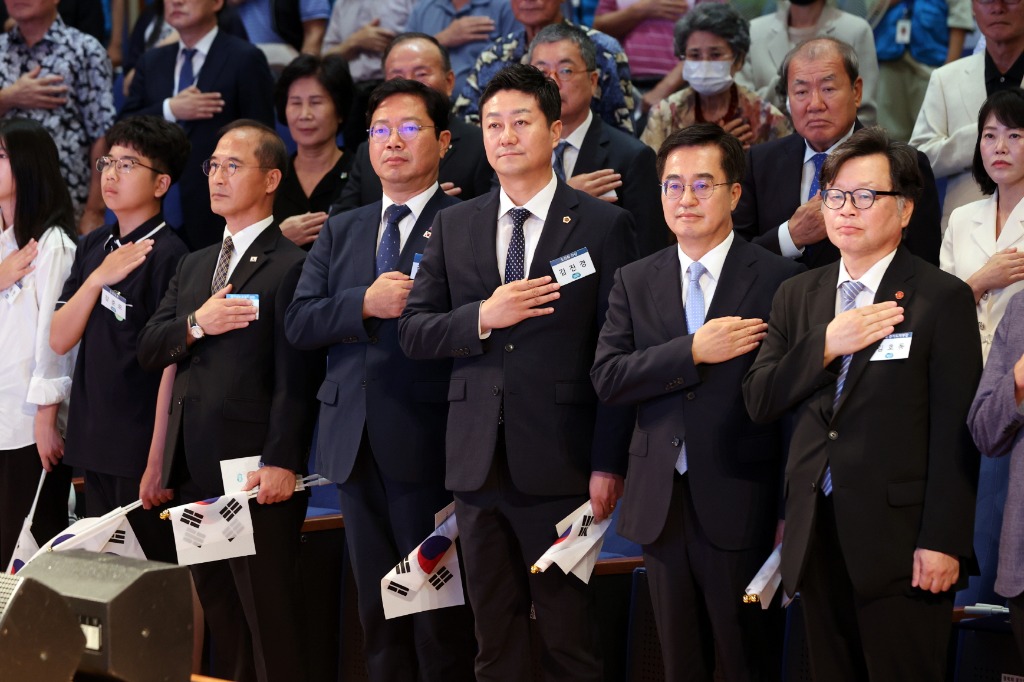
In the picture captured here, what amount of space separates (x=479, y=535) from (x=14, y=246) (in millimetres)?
2478

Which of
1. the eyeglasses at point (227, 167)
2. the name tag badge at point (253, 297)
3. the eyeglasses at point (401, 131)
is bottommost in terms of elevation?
the name tag badge at point (253, 297)

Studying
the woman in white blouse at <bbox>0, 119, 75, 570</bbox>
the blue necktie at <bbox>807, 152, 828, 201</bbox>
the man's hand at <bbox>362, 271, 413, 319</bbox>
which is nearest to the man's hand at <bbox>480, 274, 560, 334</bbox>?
the man's hand at <bbox>362, 271, 413, 319</bbox>

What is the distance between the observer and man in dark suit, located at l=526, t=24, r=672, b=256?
4.45 m

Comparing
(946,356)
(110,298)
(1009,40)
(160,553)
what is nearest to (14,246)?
(110,298)

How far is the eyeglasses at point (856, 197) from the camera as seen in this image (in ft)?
10.3

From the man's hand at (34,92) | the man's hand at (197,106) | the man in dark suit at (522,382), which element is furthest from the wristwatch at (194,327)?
the man's hand at (34,92)

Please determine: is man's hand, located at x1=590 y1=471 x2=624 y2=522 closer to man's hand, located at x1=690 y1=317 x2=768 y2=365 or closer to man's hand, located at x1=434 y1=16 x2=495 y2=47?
man's hand, located at x1=690 y1=317 x2=768 y2=365

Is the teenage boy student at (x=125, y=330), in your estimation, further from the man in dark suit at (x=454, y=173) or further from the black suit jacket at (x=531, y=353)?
the black suit jacket at (x=531, y=353)

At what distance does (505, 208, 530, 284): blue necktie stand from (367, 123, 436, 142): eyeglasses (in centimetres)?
54

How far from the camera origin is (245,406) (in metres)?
4.02

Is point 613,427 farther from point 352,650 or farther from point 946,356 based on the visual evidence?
point 352,650

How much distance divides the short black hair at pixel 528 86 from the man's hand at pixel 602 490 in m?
1.06

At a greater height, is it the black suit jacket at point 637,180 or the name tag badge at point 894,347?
the black suit jacket at point 637,180

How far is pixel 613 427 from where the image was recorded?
11.3 ft
